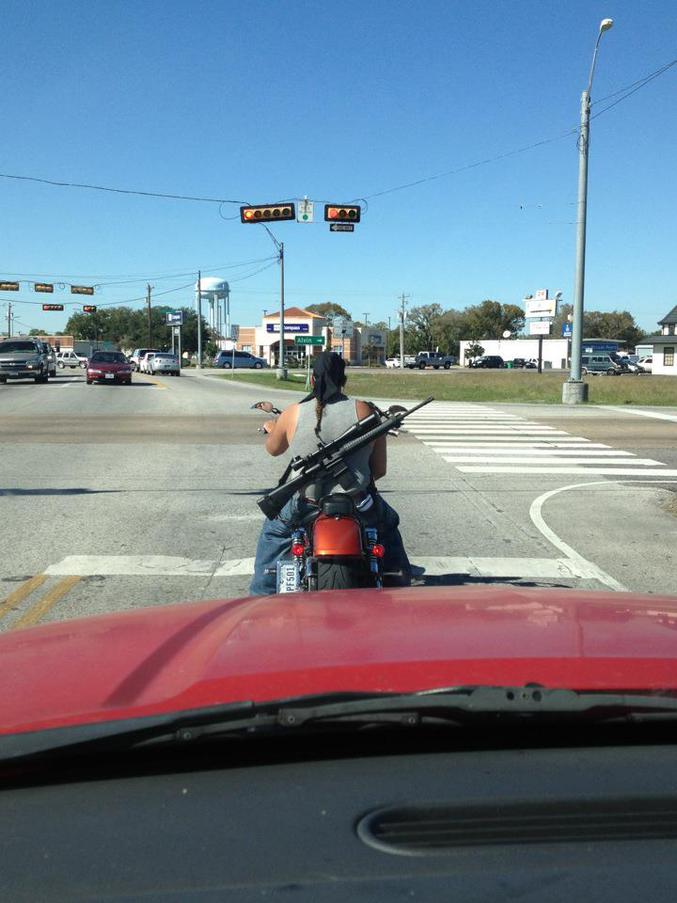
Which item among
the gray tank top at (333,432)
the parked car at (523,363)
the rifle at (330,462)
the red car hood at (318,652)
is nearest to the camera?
the red car hood at (318,652)

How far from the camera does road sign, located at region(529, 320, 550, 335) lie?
61.2 metres

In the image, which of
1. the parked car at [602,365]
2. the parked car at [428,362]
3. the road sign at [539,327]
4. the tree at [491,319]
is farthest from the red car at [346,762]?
the tree at [491,319]

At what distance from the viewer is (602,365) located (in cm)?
8331

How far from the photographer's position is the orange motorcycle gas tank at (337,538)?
14.9 ft

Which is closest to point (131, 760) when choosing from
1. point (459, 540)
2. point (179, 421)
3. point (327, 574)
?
point (327, 574)

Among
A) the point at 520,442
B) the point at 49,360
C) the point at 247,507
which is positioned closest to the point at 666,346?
the point at 49,360

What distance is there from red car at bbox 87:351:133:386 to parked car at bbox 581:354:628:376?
49742 mm

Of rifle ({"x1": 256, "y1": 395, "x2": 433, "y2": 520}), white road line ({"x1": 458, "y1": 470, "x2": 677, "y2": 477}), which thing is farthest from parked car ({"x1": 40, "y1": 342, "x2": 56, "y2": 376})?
rifle ({"x1": 256, "y1": 395, "x2": 433, "y2": 520})

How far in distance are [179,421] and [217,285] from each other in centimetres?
10576

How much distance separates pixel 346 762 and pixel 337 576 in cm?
246

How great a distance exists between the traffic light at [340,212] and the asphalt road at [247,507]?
Result: 12857 millimetres

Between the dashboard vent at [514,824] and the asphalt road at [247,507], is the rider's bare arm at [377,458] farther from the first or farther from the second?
the dashboard vent at [514,824]

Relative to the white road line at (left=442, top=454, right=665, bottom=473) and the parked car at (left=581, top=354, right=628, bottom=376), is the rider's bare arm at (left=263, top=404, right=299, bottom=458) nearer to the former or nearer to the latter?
the white road line at (left=442, top=454, right=665, bottom=473)

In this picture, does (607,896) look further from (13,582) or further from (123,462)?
(123,462)
